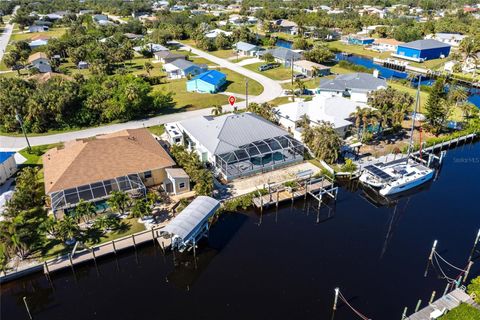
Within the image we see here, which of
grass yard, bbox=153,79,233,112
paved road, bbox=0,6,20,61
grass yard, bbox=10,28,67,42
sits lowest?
grass yard, bbox=153,79,233,112

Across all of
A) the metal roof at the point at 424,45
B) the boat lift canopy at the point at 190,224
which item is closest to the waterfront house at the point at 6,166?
the boat lift canopy at the point at 190,224

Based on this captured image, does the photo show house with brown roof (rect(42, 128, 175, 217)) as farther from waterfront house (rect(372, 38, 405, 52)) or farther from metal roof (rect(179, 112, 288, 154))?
waterfront house (rect(372, 38, 405, 52))

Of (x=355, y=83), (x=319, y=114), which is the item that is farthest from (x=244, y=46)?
Result: (x=319, y=114)

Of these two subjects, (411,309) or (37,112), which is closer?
(411,309)

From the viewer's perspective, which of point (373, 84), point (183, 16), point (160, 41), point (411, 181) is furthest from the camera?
point (183, 16)

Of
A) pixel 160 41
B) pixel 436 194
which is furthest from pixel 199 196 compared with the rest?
pixel 160 41

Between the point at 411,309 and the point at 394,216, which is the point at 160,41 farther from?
the point at 411,309

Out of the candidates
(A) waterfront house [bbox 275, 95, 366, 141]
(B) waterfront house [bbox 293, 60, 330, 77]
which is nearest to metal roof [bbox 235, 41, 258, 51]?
(B) waterfront house [bbox 293, 60, 330, 77]
